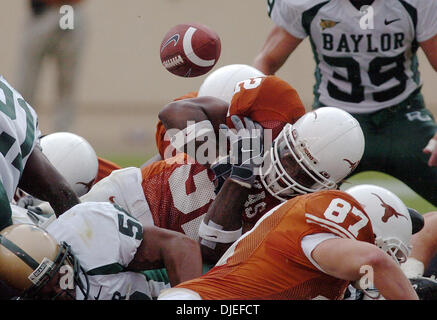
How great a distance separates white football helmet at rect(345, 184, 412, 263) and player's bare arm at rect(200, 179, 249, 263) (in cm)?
38

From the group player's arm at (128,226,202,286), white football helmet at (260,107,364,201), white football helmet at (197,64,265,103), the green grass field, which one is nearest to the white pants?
player's arm at (128,226,202,286)

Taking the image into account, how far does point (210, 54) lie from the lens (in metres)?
3.31

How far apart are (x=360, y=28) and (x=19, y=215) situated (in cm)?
190

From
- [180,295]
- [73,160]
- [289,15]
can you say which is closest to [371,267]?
[180,295]

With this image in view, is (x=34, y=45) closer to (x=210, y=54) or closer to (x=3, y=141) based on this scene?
(x=210, y=54)

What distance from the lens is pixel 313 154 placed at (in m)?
Answer: 2.67

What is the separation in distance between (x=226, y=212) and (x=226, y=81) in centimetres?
76

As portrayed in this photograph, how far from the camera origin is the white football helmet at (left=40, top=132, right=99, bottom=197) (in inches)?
134

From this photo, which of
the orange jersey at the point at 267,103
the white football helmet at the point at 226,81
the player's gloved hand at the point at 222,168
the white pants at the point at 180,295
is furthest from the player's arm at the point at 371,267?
the white football helmet at the point at 226,81

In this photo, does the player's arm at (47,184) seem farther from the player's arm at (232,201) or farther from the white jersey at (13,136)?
the player's arm at (232,201)

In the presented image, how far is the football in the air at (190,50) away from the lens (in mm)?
3271

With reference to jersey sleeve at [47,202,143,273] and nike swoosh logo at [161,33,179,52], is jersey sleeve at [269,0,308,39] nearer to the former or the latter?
nike swoosh logo at [161,33,179,52]

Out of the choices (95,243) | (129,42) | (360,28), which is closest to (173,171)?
(95,243)
